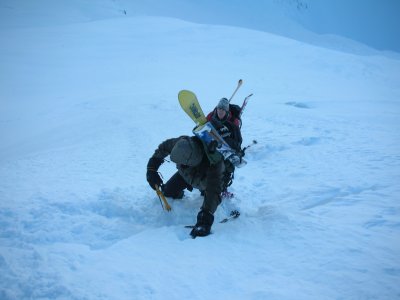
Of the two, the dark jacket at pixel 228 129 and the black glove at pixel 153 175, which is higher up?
the dark jacket at pixel 228 129

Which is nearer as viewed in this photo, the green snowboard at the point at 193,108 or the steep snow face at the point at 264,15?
the green snowboard at the point at 193,108

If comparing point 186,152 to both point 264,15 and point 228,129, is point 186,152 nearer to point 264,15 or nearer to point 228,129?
point 228,129

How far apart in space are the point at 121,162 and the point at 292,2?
303ft

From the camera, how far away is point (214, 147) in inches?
142

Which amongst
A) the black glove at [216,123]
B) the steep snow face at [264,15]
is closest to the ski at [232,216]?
the black glove at [216,123]

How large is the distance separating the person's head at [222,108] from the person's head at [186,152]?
2.03 feet

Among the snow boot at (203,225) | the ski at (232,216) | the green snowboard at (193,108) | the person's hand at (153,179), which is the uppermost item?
the green snowboard at (193,108)

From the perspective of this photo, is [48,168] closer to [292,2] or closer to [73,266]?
[73,266]

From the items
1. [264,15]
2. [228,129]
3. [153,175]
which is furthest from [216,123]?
[264,15]

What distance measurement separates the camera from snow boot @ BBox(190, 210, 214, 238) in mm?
3438

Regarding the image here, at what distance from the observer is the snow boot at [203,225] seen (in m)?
3.44

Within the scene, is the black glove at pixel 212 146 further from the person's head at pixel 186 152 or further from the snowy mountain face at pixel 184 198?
the snowy mountain face at pixel 184 198

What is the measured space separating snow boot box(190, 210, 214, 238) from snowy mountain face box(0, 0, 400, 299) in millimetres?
92

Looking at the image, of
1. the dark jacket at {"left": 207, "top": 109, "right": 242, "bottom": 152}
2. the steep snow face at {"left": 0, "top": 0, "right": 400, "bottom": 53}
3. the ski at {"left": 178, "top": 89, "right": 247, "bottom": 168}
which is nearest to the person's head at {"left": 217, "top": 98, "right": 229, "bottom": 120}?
the dark jacket at {"left": 207, "top": 109, "right": 242, "bottom": 152}
